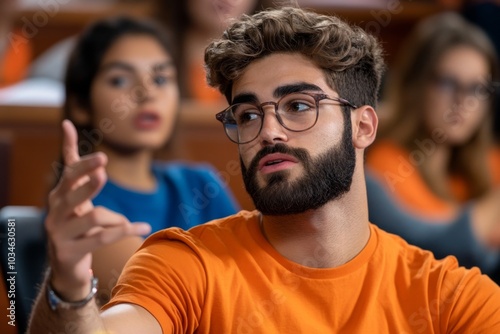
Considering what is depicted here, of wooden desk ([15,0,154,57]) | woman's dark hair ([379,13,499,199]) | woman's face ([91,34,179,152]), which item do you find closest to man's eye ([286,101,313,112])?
woman's face ([91,34,179,152])

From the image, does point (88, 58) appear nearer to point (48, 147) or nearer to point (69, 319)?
point (48, 147)

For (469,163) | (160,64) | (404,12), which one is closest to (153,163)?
(160,64)

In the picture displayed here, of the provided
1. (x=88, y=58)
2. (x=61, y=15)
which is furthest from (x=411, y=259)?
(x=61, y=15)

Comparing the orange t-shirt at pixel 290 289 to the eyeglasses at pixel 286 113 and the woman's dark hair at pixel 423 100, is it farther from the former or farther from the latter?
the woman's dark hair at pixel 423 100

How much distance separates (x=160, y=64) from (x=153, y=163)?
243 millimetres

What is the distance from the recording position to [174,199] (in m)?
2.19

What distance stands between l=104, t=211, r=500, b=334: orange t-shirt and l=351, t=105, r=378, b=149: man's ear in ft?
0.51

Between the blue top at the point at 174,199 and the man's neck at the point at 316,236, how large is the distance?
0.75 metres

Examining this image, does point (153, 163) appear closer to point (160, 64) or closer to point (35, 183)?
point (160, 64)

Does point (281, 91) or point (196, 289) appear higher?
point (281, 91)

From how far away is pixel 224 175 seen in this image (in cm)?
269

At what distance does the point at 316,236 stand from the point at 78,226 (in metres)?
0.41

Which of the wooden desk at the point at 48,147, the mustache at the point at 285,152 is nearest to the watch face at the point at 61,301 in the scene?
the mustache at the point at 285,152

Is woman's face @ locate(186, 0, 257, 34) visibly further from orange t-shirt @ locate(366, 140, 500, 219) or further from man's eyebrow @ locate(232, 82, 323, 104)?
man's eyebrow @ locate(232, 82, 323, 104)
